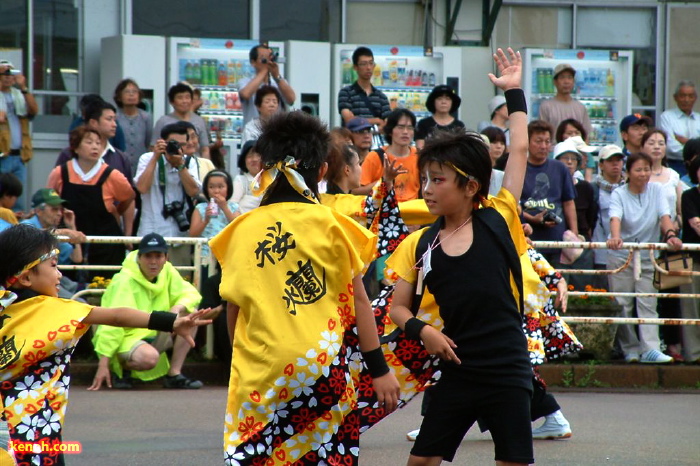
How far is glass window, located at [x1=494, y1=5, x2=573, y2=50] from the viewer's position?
17578 millimetres

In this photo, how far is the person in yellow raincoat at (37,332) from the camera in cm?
481

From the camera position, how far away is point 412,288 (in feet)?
16.0

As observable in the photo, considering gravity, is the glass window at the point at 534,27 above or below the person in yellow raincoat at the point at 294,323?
above

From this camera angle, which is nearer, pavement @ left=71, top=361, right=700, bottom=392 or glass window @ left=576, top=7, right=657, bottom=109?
pavement @ left=71, top=361, right=700, bottom=392

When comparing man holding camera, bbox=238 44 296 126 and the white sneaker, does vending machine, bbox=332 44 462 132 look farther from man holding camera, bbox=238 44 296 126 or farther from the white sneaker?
the white sneaker

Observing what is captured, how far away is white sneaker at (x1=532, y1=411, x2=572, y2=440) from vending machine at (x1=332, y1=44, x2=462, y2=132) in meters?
9.34

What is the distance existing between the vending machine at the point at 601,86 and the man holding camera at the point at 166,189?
24.2 feet

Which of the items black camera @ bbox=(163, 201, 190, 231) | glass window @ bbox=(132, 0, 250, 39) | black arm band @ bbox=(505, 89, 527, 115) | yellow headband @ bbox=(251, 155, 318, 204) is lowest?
black camera @ bbox=(163, 201, 190, 231)

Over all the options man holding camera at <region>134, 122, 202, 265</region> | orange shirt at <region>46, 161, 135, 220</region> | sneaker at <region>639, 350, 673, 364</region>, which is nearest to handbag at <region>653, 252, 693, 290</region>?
sneaker at <region>639, 350, 673, 364</region>

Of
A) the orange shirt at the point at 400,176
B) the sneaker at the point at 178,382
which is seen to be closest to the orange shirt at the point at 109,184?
the sneaker at the point at 178,382

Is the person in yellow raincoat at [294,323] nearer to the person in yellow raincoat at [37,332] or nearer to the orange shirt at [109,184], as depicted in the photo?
the person in yellow raincoat at [37,332]

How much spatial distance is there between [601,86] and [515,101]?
501 inches

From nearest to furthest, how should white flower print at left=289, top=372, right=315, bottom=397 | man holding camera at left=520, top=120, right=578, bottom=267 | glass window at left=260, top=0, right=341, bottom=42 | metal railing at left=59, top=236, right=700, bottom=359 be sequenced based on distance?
white flower print at left=289, top=372, right=315, bottom=397
metal railing at left=59, top=236, right=700, bottom=359
man holding camera at left=520, top=120, right=578, bottom=267
glass window at left=260, top=0, right=341, bottom=42

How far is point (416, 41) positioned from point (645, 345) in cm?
783
